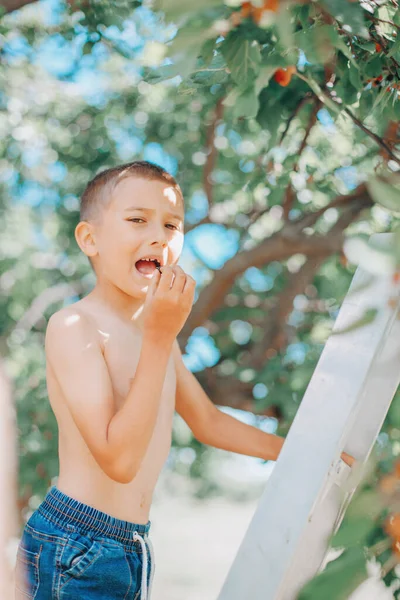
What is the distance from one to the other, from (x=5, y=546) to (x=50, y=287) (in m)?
3.65

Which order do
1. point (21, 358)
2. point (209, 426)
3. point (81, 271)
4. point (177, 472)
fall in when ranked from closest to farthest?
point (209, 426) → point (21, 358) → point (81, 271) → point (177, 472)

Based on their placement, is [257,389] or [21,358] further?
[21,358]

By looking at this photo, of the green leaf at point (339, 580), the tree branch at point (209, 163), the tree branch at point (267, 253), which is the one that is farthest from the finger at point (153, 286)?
the tree branch at point (209, 163)

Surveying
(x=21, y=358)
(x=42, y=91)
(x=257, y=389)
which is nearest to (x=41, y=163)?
(x=42, y=91)

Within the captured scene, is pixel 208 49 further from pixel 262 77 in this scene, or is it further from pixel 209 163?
pixel 209 163

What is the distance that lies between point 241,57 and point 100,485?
0.83m

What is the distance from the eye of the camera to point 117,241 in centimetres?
168

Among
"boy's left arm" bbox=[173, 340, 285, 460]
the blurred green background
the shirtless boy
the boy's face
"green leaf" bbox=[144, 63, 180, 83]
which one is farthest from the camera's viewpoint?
the blurred green background

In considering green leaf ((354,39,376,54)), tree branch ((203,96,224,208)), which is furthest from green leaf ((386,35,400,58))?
tree branch ((203,96,224,208))

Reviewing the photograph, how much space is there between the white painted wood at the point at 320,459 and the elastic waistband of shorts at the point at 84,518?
0.23m

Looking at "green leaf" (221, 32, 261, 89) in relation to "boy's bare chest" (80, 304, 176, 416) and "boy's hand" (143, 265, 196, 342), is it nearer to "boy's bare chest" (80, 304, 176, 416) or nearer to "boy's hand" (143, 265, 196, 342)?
"boy's hand" (143, 265, 196, 342)

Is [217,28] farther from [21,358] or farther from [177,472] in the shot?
[177,472]

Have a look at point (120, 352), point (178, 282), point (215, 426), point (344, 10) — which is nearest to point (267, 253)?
point (215, 426)

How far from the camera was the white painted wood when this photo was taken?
1.28 meters
